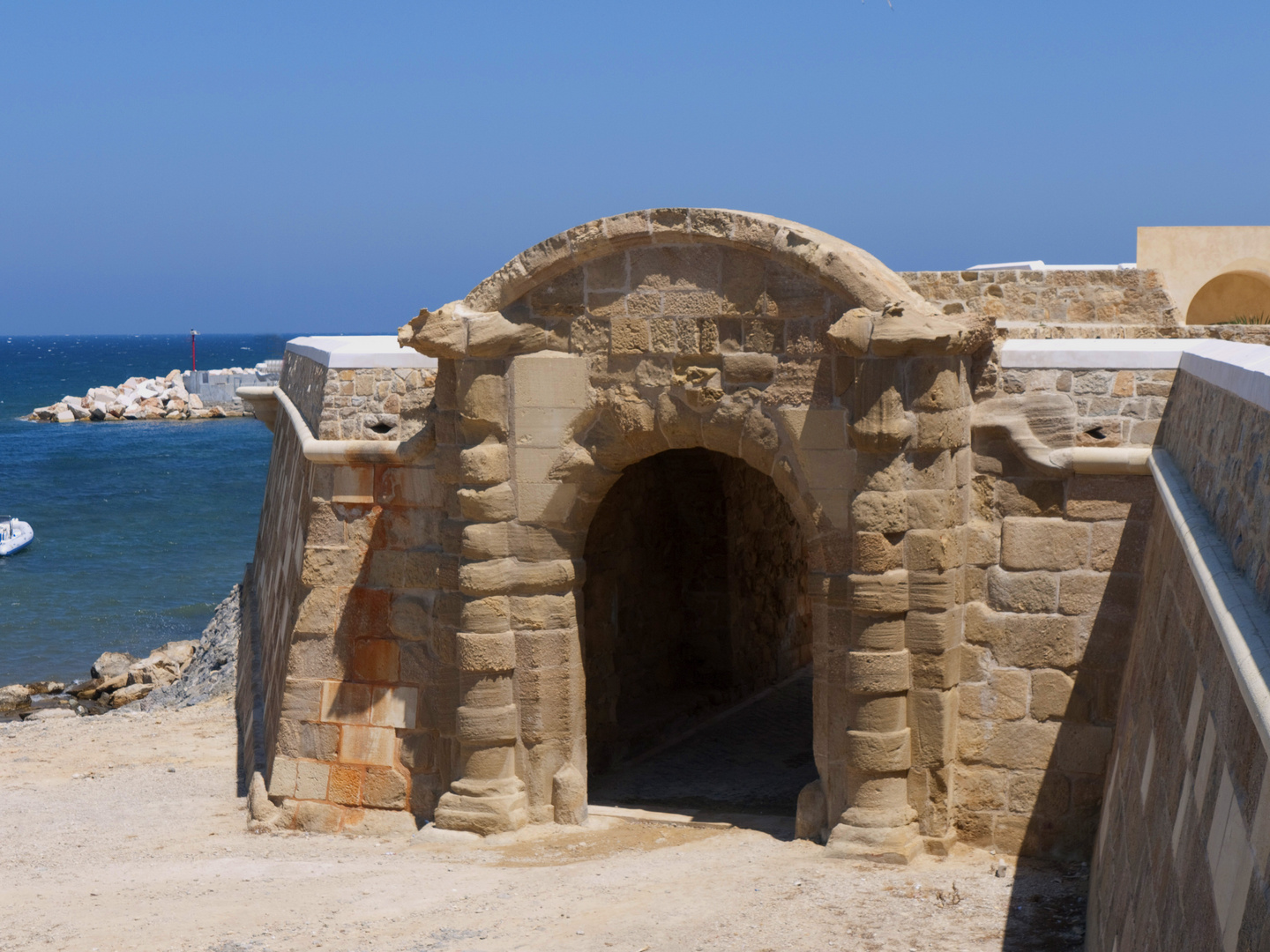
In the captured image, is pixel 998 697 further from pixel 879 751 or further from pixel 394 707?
pixel 394 707

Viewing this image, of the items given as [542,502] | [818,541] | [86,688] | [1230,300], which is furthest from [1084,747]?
[86,688]

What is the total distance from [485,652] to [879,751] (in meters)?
2.37

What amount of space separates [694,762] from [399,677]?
2502mm

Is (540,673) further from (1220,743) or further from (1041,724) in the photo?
(1220,743)

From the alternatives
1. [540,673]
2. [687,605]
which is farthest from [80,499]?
[540,673]

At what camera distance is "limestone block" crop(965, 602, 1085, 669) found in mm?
7410

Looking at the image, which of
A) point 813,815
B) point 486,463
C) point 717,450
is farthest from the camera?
point 486,463

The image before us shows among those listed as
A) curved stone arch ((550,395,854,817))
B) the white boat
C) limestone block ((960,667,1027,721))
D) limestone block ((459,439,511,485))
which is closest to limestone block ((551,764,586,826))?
curved stone arch ((550,395,854,817))

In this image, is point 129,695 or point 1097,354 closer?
point 1097,354

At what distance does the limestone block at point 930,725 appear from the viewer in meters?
7.38

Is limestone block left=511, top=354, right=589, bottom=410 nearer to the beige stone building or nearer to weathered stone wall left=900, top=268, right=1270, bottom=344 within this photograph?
the beige stone building

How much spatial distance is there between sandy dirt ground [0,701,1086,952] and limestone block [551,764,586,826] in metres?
0.11

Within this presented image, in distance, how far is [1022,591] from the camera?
24.5ft

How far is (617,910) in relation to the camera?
6.70 metres
